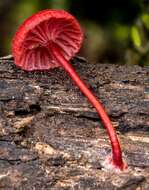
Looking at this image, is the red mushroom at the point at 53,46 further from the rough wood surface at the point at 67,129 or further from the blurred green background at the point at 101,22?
the blurred green background at the point at 101,22

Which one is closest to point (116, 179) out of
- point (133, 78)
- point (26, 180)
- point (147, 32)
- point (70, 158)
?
point (70, 158)

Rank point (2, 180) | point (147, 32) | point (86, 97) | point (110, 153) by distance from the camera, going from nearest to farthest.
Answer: point (2, 180) < point (110, 153) < point (86, 97) < point (147, 32)

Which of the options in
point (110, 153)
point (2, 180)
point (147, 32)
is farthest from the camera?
point (147, 32)

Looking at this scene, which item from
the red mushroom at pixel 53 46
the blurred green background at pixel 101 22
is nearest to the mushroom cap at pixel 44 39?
the red mushroom at pixel 53 46

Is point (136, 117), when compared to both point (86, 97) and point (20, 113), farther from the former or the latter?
point (20, 113)

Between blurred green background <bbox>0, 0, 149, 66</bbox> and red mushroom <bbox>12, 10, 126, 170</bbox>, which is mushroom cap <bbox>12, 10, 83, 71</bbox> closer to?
red mushroom <bbox>12, 10, 126, 170</bbox>

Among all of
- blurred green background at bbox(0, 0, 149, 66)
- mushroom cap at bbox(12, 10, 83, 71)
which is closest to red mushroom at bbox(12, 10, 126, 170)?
mushroom cap at bbox(12, 10, 83, 71)

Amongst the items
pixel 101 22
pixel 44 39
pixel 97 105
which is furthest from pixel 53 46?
pixel 101 22

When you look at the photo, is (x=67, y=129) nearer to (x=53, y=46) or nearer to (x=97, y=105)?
(x=97, y=105)
